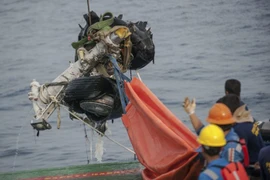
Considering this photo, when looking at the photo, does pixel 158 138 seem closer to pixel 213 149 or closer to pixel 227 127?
pixel 227 127

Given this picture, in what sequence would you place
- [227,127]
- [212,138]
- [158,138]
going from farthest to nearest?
[158,138] < [227,127] < [212,138]

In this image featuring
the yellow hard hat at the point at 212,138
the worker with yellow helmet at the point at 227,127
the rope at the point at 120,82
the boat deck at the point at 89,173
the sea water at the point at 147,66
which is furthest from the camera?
the sea water at the point at 147,66

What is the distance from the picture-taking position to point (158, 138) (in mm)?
9453

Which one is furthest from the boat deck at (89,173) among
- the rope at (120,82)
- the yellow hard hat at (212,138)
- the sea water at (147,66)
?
the yellow hard hat at (212,138)

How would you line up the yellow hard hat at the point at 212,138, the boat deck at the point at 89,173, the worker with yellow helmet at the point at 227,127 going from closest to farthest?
the yellow hard hat at the point at 212,138
the worker with yellow helmet at the point at 227,127
the boat deck at the point at 89,173

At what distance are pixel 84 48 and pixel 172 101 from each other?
375 inches

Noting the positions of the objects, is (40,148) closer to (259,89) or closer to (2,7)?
(259,89)

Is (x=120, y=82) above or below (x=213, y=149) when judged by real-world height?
below

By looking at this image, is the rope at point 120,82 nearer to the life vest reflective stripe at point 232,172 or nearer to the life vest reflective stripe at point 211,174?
the life vest reflective stripe at point 232,172

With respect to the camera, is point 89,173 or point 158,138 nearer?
point 158,138

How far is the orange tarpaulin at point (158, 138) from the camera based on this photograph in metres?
8.74

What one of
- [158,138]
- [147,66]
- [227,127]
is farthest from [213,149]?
[147,66]

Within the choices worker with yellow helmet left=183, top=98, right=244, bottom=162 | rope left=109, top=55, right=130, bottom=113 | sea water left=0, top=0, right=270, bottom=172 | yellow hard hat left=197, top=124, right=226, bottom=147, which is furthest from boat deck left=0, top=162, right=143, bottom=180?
yellow hard hat left=197, top=124, right=226, bottom=147

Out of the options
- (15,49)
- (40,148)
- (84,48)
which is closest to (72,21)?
(15,49)
